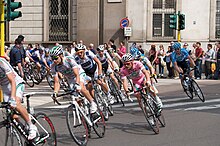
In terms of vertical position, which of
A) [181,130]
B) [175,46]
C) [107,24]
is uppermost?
[107,24]

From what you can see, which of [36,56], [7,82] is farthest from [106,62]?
[36,56]

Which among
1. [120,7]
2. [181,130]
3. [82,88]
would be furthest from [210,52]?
[82,88]

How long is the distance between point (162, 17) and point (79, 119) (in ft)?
69.9

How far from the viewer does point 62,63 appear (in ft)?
27.9

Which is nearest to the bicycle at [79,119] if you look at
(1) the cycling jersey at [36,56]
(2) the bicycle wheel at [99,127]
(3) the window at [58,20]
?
(2) the bicycle wheel at [99,127]

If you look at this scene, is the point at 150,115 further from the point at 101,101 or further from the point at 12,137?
the point at 12,137

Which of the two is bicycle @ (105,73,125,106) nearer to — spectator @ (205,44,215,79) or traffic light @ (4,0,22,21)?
traffic light @ (4,0,22,21)

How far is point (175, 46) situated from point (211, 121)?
141 inches

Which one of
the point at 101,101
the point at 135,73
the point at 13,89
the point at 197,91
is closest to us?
the point at 13,89

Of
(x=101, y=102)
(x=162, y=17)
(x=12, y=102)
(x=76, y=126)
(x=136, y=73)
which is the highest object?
(x=162, y=17)

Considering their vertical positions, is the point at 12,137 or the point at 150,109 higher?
the point at 150,109

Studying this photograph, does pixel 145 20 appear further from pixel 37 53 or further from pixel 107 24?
pixel 37 53

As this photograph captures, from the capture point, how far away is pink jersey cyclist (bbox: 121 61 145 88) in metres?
9.60

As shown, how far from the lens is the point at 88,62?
10.8 metres
